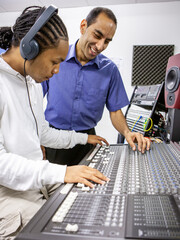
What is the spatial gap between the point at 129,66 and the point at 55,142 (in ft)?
8.09

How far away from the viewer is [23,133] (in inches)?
34.5

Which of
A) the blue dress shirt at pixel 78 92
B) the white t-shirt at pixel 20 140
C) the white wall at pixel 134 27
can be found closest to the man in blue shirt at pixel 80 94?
the blue dress shirt at pixel 78 92

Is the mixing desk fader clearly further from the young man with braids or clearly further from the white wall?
the white wall

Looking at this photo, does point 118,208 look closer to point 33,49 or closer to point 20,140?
point 20,140

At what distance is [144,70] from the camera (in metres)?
3.24

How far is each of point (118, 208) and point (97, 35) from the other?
1.10 m

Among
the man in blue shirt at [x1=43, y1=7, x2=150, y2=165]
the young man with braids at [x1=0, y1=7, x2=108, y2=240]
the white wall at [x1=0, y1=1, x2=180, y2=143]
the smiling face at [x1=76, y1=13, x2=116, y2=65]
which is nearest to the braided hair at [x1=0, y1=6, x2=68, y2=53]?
the young man with braids at [x1=0, y1=7, x2=108, y2=240]

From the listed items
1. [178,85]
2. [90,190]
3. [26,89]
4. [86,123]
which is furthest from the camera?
[86,123]

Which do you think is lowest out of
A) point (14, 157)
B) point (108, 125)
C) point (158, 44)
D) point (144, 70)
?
point (108, 125)

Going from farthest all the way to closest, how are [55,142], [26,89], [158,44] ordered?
[158,44] < [55,142] < [26,89]

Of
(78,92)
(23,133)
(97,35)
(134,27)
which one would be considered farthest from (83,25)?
(134,27)

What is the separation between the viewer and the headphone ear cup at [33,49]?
751 mm

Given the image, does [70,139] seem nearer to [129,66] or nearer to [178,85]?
[178,85]

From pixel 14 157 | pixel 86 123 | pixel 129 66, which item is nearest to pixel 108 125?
pixel 129 66
